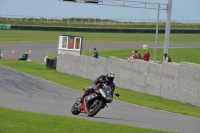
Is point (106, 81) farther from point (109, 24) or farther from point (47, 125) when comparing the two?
point (109, 24)

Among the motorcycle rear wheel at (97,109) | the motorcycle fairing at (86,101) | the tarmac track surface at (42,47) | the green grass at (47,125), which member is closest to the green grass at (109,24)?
the tarmac track surface at (42,47)

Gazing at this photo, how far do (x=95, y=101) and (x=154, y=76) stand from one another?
513 inches

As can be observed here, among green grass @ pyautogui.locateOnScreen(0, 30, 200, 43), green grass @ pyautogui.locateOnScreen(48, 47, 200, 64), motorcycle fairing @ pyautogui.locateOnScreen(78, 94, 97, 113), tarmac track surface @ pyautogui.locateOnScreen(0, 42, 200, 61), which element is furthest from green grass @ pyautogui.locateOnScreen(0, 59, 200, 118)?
green grass @ pyautogui.locateOnScreen(0, 30, 200, 43)

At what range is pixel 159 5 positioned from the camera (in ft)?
132

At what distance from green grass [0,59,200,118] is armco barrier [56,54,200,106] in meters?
0.37

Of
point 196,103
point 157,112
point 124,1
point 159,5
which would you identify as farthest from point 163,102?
point 124,1

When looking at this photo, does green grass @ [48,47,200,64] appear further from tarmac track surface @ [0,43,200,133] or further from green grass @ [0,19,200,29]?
green grass @ [0,19,200,29]

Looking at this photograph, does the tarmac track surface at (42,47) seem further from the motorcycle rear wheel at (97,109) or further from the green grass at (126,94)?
the motorcycle rear wheel at (97,109)

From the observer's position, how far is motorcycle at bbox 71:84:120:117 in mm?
17677

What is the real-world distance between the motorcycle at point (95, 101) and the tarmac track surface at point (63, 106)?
0.21m

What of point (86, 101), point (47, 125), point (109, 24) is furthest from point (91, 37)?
point (47, 125)

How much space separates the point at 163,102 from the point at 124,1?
55.5 ft

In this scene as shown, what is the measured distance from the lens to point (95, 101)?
18.0 meters

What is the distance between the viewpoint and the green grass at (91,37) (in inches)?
2987
